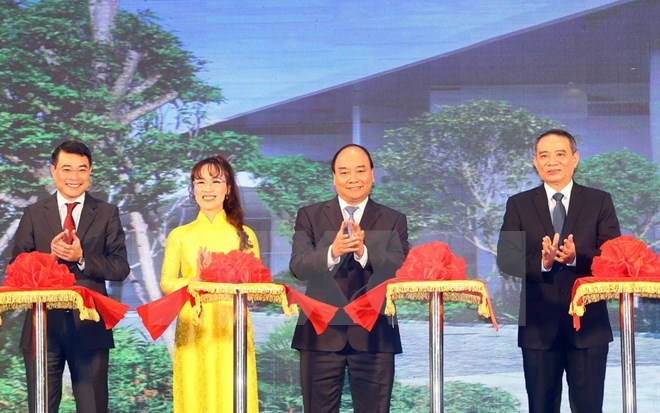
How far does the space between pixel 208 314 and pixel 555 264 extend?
5.15 feet

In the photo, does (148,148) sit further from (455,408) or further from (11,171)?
(455,408)

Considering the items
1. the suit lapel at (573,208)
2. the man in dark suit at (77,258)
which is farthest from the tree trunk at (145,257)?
the suit lapel at (573,208)

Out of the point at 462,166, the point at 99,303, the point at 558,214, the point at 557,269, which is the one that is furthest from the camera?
the point at 462,166

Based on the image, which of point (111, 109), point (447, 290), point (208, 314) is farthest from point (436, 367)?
point (111, 109)

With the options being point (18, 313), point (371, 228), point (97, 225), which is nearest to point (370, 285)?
point (371, 228)

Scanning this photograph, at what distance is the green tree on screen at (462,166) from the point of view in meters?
5.93

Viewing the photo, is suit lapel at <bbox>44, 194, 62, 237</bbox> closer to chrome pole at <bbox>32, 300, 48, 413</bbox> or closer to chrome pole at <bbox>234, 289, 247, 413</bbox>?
chrome pole at <bbox>32, 300, 48, 413</bbox>

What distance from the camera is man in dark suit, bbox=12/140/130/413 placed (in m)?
4.58

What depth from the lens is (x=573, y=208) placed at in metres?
4.69

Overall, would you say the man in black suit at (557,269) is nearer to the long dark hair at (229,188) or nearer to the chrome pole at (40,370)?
the long dark hair at (229,188)

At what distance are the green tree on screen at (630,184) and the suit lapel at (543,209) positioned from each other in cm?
113

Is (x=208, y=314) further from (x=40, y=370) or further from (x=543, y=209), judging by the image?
(x=543, y=209)

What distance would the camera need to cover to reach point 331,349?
4.61m

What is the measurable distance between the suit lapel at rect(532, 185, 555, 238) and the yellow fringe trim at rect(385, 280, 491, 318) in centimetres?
59
